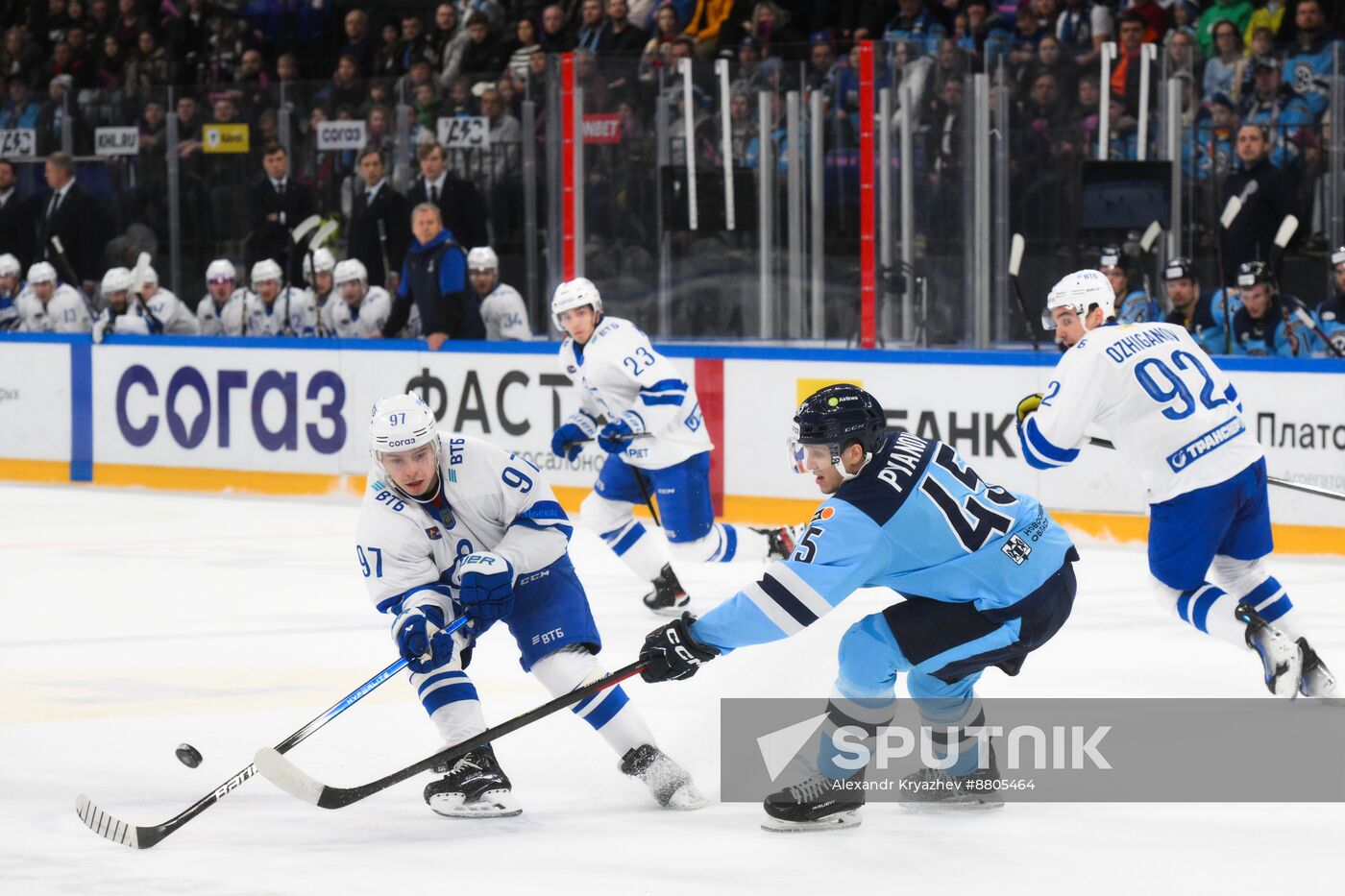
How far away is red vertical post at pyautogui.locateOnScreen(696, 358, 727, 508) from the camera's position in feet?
31.9

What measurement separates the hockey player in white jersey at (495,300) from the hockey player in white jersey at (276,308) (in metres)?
1.21

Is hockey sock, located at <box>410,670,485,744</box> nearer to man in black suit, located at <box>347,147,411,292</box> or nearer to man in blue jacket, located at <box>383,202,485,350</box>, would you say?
man in blue jacket, located at <box>383,202,485,350</box>

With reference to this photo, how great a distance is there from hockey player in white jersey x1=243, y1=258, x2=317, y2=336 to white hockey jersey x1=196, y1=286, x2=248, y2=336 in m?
0.07

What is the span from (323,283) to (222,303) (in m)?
0.70

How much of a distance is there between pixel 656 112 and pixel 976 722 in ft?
20.0

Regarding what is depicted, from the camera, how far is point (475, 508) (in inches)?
173

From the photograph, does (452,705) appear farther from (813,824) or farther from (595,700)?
(813,824)

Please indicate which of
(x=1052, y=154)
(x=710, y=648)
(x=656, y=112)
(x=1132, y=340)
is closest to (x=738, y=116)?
(x=656, y=112)

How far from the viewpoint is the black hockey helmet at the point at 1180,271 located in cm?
878

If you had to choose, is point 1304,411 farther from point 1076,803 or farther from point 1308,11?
point 1076,803

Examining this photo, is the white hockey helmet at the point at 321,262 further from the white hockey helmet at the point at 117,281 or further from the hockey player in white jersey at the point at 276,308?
the white hockey helmet at the point at 117,281

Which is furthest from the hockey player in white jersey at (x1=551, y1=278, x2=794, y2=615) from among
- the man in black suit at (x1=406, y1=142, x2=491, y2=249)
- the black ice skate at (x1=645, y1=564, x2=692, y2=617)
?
the man in black suit at (x1=406, y1=142, x2=491, y2=249)

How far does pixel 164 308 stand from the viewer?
1156 centimetres

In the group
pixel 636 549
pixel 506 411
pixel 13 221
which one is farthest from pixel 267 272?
pixel 636 549
